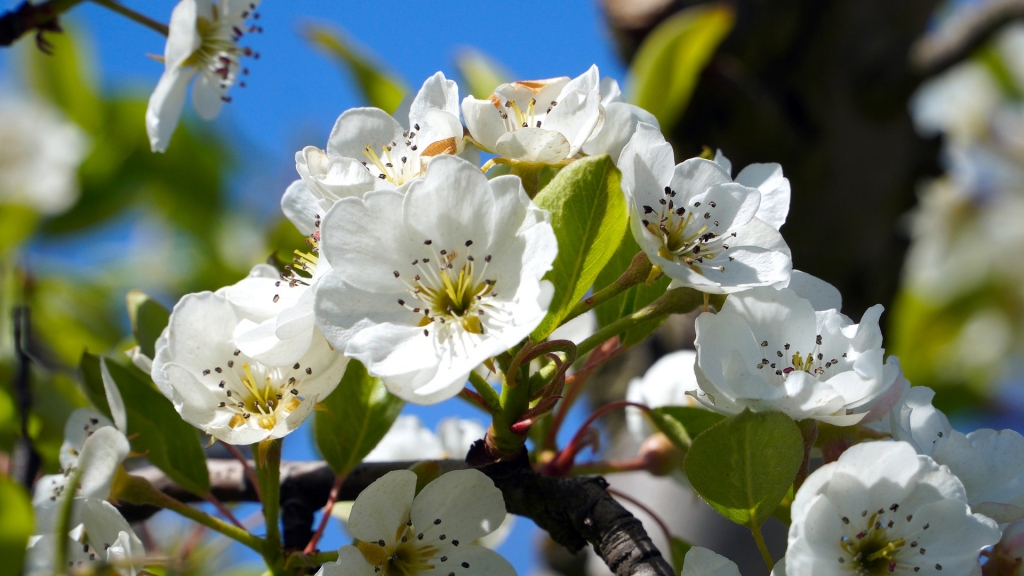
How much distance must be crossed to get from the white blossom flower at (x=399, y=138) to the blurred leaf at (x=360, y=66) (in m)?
1.02

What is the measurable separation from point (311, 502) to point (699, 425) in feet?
1.64

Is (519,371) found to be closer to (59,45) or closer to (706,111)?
(706,111)

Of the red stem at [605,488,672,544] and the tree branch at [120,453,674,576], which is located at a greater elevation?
the tree branch at [120,453,674,576]

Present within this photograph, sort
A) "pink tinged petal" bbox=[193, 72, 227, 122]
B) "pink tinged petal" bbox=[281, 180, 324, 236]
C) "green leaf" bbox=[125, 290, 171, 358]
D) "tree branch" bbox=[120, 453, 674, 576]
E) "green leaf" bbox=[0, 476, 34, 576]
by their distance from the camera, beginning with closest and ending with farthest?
"green leaf" bbox=[0, 476, 34, 576] < "tree branch" bbox=[120, 453, 674, 576] < "pink tinged petal" bbox=[281, 180, 324, 236] < "green leaf" bbox=[125, 290, 171, 358] < "pink tinged petal" bbox=[193, 72, 227, 122]

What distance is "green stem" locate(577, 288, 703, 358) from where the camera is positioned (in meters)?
0.89

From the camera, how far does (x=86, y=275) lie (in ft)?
8.67

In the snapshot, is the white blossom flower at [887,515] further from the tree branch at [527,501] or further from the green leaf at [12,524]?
the green leaf at [12,524]

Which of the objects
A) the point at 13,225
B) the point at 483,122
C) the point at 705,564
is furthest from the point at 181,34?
the point at 13,225

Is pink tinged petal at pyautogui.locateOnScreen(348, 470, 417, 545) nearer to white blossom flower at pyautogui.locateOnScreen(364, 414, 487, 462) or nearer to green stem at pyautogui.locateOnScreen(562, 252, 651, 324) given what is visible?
green stem at pyautogui.locateOnScreen(562, 252, 651, 324)

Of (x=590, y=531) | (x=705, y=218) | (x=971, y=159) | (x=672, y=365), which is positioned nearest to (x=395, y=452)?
(x=672, y=365)

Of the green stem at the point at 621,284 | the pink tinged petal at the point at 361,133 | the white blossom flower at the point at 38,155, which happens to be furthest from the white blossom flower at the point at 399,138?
the white blossom flower at the point at 38,155

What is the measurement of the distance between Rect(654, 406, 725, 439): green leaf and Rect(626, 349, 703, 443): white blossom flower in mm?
284

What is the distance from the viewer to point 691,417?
1.04 meters

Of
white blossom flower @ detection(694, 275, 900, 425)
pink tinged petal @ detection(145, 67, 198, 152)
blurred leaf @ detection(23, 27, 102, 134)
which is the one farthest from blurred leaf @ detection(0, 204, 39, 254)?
white blossom flower @ detection(694, 275, 900, 425)
